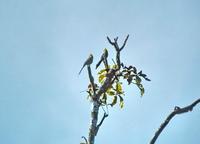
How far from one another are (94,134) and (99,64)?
10.0 feet

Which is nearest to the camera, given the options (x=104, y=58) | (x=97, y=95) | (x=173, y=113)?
(x=173, y=113)

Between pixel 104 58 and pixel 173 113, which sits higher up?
pixel 104 58

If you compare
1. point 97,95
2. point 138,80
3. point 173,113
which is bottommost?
point 173,113

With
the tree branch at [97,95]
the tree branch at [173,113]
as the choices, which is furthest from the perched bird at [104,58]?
the tree branch at [173,113]

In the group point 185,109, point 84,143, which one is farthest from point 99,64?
point 185,109

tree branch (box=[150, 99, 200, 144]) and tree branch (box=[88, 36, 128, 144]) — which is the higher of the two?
tree branch (box=[88, 36, 128, 144])

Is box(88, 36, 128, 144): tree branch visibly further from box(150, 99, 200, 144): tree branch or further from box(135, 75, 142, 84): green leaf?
box(150, 99, 200, 144): tree branch

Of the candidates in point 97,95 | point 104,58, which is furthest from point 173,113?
point 104,58

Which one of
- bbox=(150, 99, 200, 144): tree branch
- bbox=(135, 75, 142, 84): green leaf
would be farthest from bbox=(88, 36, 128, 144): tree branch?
bbox=(150, 99, 200, 144): tree branch

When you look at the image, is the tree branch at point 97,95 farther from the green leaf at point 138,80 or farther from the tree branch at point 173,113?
the tree branch at point 173,113

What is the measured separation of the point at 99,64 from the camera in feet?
43.0

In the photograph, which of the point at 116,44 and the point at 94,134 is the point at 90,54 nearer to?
the point at 116,44

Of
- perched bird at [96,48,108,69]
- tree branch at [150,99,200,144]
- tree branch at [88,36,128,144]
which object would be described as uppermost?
perched bird at [96,48,108,69]

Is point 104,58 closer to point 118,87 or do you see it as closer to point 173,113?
point 118,87
